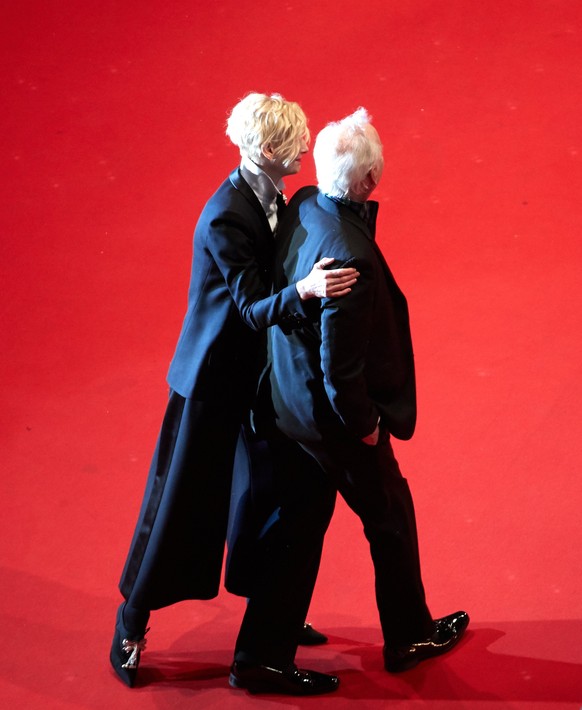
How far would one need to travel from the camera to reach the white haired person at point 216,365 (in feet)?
6.87

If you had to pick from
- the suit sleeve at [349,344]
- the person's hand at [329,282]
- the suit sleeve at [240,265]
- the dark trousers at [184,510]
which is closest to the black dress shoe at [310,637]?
the dark trousers at [184,510]

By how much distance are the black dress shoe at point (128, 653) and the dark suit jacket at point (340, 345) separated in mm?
615

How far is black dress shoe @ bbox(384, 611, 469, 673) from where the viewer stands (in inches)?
95.2

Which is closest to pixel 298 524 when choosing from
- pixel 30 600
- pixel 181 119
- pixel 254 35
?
pixel 30 600

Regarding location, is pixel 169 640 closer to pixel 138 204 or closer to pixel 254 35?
pixel 138 204

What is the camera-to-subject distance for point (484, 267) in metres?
3.75

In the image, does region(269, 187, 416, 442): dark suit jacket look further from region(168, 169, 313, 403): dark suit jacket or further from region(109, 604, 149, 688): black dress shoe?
region(109, 604, 149, 688): black dress shoe

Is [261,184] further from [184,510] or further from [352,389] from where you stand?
[184,510]

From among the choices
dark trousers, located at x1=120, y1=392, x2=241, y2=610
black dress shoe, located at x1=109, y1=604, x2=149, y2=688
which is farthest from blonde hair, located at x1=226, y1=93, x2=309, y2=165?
black dress shoe, located at x1=109, y1=604, x2=149, y2=688

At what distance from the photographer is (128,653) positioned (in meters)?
2.39

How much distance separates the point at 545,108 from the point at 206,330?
2.50m

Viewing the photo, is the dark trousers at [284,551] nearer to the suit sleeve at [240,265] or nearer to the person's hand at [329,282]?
the suit sleeve at [240,265]

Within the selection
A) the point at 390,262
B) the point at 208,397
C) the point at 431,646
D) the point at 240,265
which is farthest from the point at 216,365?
the point at 390,262

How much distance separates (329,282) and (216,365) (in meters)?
0.40
